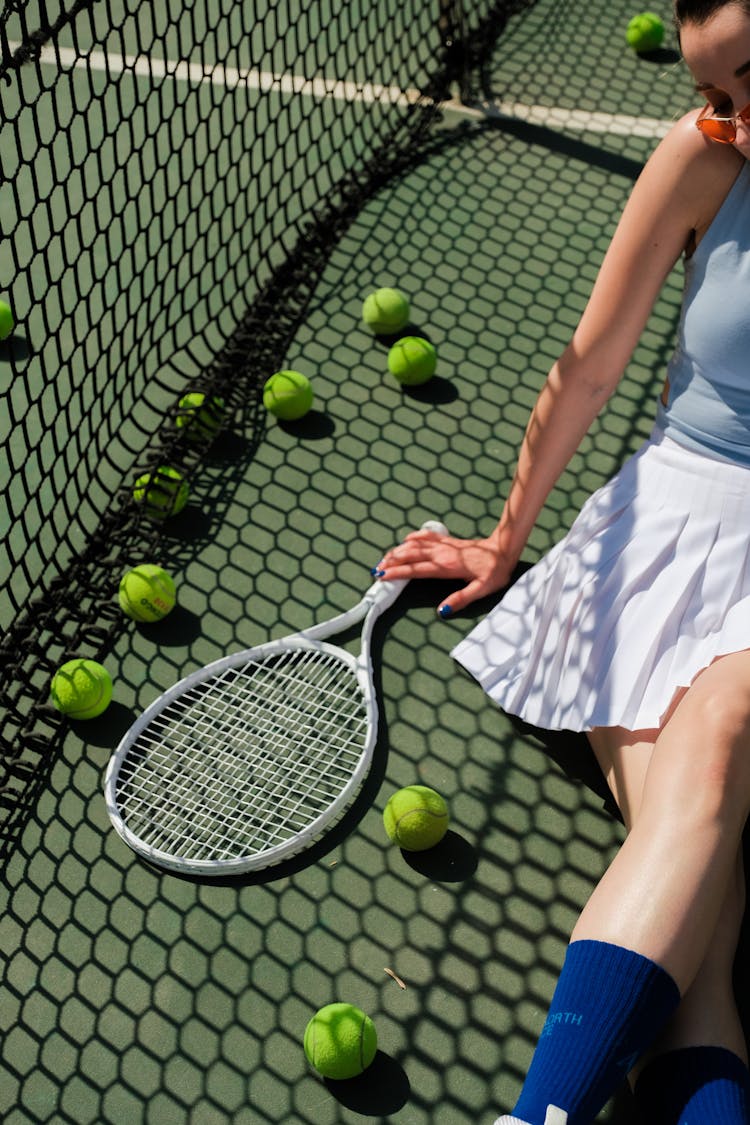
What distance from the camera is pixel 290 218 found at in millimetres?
3002

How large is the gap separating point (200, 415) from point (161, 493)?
0.79ft

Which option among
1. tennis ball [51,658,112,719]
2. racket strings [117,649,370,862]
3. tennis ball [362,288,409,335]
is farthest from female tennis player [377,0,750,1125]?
tennis ball [362,288,409,335]

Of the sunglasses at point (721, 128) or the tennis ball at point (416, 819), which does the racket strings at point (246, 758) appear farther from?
the sunglasses at point (721, 128)

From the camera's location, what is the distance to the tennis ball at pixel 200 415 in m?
2.41

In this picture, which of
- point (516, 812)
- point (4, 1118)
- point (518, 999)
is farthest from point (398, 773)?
point (4, 1118)

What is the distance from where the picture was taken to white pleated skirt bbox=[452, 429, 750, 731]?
Answer: 161cm

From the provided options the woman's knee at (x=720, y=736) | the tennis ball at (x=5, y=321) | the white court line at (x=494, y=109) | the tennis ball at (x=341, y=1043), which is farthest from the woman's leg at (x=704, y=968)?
the white court line at (x=494, y=109)

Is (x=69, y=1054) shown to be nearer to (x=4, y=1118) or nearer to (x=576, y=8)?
(x=4, y=1118)

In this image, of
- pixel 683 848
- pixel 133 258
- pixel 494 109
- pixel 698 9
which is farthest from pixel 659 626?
pixel 494 109

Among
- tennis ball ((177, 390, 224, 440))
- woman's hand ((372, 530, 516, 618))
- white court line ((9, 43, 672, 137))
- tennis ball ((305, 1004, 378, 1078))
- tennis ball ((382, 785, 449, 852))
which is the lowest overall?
tennis ball ((305, 1004, 378, 1078))

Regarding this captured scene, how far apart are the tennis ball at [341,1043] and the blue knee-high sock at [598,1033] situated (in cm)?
28

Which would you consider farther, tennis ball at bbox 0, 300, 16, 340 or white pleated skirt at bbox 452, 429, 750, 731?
tennis ball at bbox 0, 300, 16, 340

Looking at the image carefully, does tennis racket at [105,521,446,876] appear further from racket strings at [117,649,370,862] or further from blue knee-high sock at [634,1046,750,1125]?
blue knee-high sock at [634,1046,750,1125]

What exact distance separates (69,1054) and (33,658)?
661 millimetres
